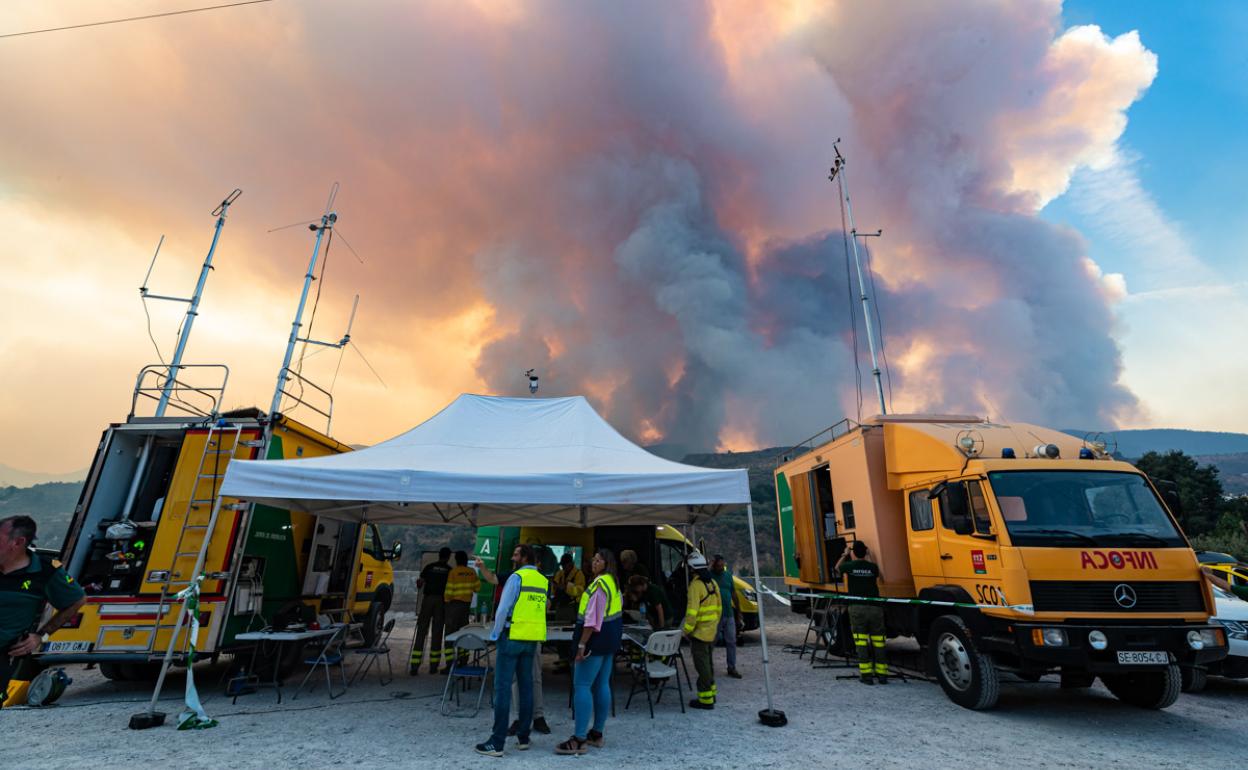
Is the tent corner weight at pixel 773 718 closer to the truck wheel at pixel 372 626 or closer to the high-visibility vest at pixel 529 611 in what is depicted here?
the high-visibility vest at pixel 529 611

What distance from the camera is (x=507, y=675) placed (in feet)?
16.4

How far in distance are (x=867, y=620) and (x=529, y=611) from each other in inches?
216

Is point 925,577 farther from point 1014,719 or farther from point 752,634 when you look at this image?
point 752,634

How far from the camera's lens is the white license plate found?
633cm

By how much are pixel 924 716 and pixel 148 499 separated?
10297mm

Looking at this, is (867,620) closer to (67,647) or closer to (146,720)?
(146,720)

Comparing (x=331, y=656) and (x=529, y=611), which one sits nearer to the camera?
(x=529, y=611)

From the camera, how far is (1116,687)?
22.8 ft

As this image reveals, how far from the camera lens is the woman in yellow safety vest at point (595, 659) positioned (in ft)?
16.6

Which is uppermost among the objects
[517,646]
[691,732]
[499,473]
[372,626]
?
[499,473]

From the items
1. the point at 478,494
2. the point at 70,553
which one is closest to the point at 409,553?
the point at 70,553

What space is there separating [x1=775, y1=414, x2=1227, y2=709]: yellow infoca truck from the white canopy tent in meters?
2.47

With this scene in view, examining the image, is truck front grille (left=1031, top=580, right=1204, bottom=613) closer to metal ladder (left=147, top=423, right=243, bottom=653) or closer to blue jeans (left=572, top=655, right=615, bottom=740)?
blue jeans (left=572, top=655, right=615, bottom=740)

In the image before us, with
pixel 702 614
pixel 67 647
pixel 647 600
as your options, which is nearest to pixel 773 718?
pixel 702 614
